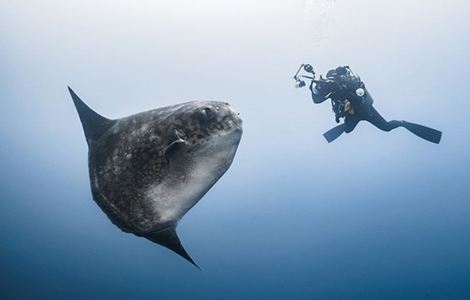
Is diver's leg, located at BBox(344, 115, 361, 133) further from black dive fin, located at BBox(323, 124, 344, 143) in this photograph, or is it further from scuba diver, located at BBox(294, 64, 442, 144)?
black dive fin, located at BBox(323, 124, 344, 143)

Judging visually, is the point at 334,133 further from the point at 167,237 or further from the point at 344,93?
the point at 167,237

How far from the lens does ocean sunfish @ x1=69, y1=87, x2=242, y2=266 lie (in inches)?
89.4

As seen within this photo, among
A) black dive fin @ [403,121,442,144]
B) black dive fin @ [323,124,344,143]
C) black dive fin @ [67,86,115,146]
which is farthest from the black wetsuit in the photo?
black dive fin @ [67,86,115,146]

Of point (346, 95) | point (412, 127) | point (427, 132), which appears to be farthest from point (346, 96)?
point (427, 132)

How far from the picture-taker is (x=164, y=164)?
7.51 ft

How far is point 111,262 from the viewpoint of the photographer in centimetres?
7050

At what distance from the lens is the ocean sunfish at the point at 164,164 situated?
2271 millimetres

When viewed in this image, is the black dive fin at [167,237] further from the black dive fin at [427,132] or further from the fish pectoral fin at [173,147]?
the black dive fin at [427,132]

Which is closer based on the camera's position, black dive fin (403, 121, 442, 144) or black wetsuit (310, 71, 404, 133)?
black wetsuit (310, 71, 404, 133)

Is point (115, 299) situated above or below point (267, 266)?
above

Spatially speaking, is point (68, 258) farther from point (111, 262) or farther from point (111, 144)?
point (111, 144)

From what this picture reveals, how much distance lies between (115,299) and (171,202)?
6136 cm

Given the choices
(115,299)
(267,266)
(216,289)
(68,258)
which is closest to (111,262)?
(68,258)

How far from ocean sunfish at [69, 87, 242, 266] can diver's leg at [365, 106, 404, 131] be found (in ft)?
26.0
